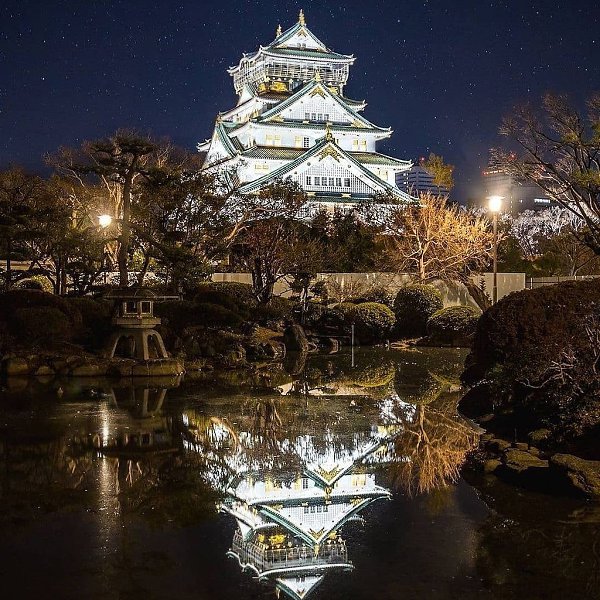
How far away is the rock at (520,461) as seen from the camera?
8.31 metres

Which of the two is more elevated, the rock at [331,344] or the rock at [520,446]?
the rock at [331,344]

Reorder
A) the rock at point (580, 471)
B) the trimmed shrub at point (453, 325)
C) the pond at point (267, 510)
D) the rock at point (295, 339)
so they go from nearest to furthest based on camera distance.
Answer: the pond at point (267, 510) < the rock at point (580, 471) < the rock at point (295, 339) < the trimmed shrub at point (453, 325)

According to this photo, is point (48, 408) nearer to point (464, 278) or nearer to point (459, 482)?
point (459, 482)

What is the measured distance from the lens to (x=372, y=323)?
27.1 meters

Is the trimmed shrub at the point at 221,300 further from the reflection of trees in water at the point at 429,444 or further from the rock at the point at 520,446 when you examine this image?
the rock at the point at 520,446

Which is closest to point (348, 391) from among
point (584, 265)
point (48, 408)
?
point (48, 408)

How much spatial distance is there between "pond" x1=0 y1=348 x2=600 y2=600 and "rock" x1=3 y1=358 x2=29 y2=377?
11.3 ft

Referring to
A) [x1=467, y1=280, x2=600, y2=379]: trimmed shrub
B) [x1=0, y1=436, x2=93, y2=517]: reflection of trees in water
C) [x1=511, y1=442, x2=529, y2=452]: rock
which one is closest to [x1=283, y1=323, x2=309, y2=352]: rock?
[x1=467, y1=280, x2=600, y2=379]: trimmed shrub

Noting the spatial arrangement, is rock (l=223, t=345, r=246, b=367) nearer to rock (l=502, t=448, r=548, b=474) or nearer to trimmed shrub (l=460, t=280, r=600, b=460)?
trimmed shrub (l=460, t=280, r=600, b=460)

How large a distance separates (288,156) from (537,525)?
4856 cm

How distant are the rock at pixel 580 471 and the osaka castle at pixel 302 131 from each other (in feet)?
125

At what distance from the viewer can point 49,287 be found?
3073 cm

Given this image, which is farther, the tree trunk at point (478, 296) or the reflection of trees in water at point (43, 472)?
the tree trunk at point (478, 296)

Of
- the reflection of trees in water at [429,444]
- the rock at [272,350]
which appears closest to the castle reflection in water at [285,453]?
the reflection of trees in water at [429,444]
